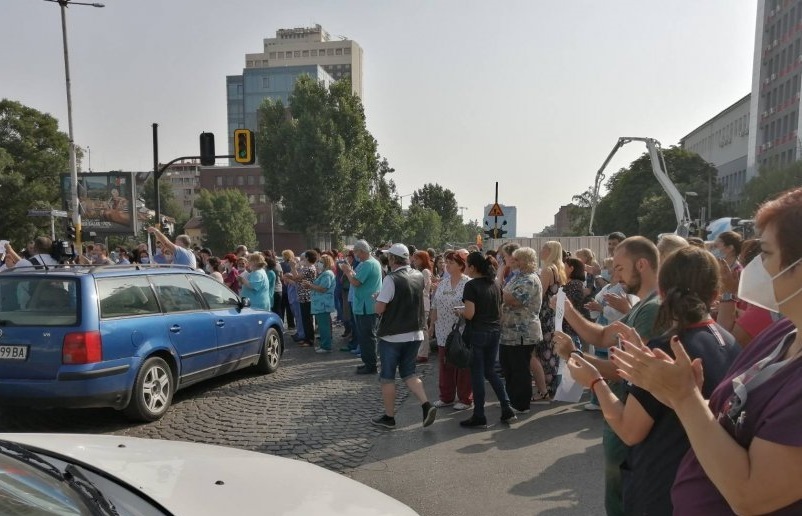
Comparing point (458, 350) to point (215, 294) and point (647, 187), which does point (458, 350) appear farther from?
point (647, 187)

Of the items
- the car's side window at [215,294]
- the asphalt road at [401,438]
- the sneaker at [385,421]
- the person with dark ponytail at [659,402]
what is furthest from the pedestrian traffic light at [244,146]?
the person with dark ponytail at [659,402]

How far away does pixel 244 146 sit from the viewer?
15781 millimetres

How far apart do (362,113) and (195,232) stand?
65.8 metres

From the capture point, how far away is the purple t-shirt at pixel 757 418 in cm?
126

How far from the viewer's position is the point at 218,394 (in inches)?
277

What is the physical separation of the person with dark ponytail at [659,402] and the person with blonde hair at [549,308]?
13.9ft

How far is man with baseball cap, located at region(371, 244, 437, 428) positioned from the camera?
559 centimetres

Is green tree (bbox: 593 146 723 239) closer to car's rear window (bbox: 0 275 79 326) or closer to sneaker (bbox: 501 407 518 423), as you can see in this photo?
sneaker (bbox: 501 407 518 423)

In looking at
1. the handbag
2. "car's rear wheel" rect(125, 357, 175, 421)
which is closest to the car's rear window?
"car's rear wheel" rect(125, 357, 175, 421)

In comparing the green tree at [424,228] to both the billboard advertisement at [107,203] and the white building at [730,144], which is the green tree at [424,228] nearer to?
the white building at [730,144]

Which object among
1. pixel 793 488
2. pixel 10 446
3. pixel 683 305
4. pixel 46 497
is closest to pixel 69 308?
pixel 10 446

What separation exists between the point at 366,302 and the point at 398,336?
3.00 metres

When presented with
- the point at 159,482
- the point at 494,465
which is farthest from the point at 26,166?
the point at 159,482

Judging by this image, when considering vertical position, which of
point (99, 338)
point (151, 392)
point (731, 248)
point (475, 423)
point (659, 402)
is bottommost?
point (475, 423)
